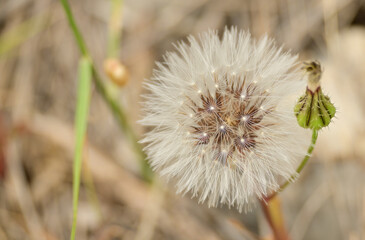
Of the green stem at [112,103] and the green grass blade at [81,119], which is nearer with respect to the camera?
the green grass blade at [81,119]

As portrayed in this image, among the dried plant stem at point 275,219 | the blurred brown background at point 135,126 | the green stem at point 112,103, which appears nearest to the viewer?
the dried plant stem at point 275,219

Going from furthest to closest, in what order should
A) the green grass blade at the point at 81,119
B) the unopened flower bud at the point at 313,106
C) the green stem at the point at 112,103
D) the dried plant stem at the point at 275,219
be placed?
the green stem at the point at 112,103, the dried plant stem at the point at 275,219, the green grass blade at the point at 81,119, the unopened flower bud at the point at 313,106

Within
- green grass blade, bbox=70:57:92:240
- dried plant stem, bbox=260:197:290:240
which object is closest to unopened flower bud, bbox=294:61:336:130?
dried plant stem, bbox=260:197:290:240

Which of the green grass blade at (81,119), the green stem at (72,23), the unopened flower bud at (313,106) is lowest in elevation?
the green grass blade at (81,119)

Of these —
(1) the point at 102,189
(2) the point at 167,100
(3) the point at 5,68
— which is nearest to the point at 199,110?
(2) the point at 167,100

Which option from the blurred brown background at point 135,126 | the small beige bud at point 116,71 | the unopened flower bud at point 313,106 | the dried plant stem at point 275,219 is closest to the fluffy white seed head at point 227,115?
the unopened flower bud at point 313,106

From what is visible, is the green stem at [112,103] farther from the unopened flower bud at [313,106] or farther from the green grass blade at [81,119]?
the unopened flower bud at [313,106]
